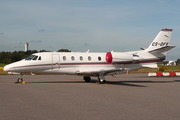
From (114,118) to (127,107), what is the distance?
6.45 feet

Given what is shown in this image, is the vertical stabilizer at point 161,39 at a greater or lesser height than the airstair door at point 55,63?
greater

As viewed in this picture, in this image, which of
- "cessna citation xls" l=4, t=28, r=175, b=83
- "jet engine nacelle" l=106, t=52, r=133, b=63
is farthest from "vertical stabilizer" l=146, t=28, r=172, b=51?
"jet engine nacelle" l=106, t=52, r=133, b=63

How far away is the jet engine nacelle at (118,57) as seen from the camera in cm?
2039

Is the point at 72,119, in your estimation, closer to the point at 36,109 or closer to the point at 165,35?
the point at 36,109

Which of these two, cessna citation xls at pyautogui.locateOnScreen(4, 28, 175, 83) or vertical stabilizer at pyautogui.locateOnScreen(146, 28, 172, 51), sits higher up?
vertical stabilizer at pyautogui.locateOnScreen(146, 28, 172, 51)

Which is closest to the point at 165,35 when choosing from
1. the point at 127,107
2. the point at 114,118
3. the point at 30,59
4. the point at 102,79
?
the point at 102,79

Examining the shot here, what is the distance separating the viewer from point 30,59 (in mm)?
18688

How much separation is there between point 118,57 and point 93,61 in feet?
8.74

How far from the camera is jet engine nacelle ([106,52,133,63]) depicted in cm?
2039

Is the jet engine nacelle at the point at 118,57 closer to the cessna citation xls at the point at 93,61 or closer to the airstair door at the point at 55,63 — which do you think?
the cessna citation xls at the point at 93,61

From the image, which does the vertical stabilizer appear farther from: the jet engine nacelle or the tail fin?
the jet engine nacelle

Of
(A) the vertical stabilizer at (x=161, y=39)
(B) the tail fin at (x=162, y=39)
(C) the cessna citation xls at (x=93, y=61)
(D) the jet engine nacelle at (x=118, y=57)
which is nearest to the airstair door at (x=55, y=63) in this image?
(C) the cessna citation xls at (x=93, y=61)

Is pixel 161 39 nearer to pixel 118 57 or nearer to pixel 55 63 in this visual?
pixel 118 57

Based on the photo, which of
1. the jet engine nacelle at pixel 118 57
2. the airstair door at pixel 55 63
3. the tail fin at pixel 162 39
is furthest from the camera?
the tail fin at pixel 162 39
